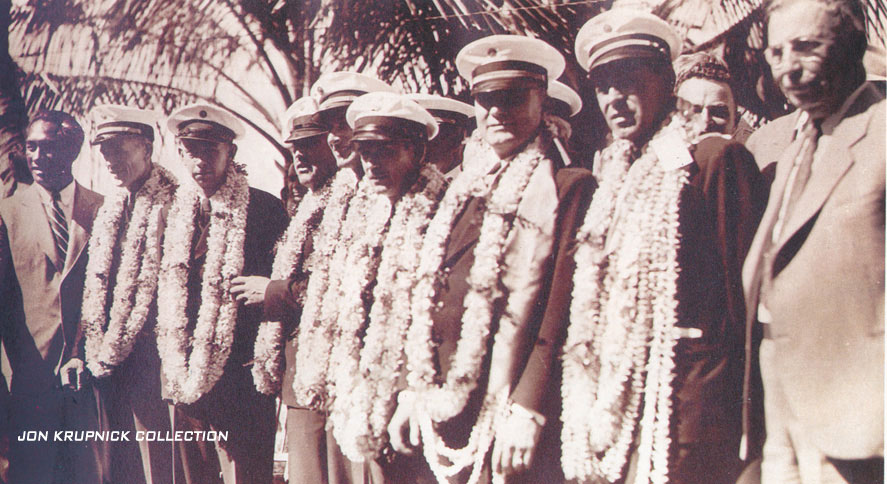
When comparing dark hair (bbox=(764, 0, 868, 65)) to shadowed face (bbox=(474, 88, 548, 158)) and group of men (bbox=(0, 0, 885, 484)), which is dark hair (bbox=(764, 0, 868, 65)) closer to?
group of men (bbox=(0, 0, 885, 484))

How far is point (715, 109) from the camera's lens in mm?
2391

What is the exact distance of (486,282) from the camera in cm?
242

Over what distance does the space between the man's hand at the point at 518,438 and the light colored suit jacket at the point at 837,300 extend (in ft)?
2.74

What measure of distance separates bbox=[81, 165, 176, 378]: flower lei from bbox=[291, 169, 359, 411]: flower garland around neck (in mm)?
716

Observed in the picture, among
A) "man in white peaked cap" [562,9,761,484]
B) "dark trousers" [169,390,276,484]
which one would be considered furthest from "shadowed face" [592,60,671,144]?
"dark trousers" [169,390,276,484]

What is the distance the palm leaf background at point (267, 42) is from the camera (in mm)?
2531

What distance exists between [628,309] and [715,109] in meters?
0.78

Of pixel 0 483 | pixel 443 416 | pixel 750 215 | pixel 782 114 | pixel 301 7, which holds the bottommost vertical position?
pixel 0 483

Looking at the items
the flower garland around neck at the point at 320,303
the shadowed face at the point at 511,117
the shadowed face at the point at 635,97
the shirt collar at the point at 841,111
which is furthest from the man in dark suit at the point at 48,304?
the shirt collar at the point at 841,111

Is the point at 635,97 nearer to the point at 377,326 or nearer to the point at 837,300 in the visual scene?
the point at 837,300

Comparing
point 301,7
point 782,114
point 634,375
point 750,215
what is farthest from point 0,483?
point 782,114

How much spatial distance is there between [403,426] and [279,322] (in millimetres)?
670

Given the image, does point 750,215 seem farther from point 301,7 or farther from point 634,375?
point 301,7

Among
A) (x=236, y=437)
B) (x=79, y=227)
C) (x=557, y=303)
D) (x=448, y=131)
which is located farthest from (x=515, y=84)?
(x=79, y=227)
